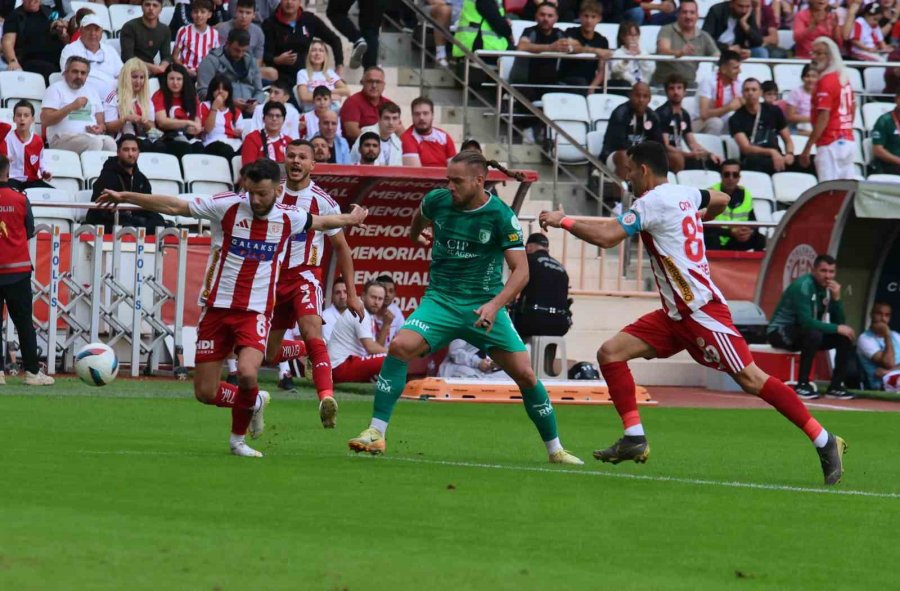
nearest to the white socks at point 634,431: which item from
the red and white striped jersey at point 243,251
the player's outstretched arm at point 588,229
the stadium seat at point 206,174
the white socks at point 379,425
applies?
the player's outstretched arm at point 588,229

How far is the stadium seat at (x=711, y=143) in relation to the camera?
2469cm

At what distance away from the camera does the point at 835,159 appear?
2475 centimetres

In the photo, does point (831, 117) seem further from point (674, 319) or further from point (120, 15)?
point (674, 319)

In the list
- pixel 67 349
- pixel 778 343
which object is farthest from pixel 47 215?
pixel 778 343

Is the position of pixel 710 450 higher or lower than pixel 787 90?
lower

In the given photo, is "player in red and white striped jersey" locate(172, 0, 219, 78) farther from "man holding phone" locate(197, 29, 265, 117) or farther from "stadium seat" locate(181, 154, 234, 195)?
"stadium seat" locate(181, 154, 234, 195)

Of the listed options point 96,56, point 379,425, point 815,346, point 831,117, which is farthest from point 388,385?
point 831,117

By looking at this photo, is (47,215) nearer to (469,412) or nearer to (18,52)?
(18,52)

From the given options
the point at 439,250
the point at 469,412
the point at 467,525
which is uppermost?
the point at 439,250

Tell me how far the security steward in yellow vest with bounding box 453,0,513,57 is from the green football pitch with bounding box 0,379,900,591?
39.9 ft

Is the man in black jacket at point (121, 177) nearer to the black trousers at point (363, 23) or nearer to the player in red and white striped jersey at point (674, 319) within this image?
the black trousers at point (363, 23)

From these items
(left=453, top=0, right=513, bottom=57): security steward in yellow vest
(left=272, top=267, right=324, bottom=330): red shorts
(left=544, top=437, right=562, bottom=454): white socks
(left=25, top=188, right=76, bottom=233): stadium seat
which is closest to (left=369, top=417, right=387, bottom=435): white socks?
(left=544, top=437, right=562, bottom=454): white socks

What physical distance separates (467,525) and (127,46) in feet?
50.7

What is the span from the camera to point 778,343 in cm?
2145
